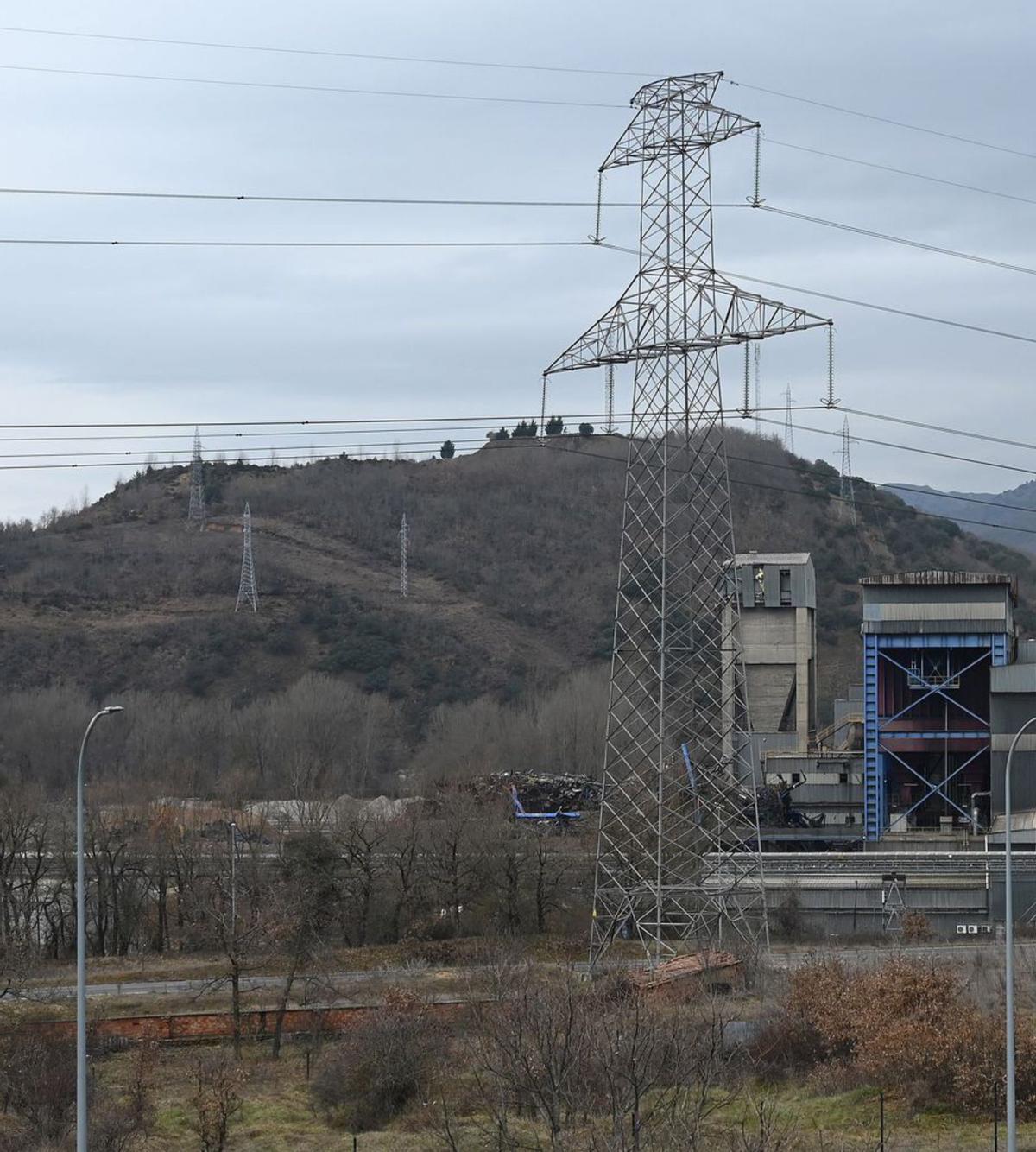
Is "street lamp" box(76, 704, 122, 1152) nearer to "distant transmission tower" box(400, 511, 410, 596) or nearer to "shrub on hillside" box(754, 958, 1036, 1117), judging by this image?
"shrub on hillside" box(754, 958, 1036, 1117)

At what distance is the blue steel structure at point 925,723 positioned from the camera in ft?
219

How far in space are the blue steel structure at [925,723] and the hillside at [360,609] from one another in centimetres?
3334

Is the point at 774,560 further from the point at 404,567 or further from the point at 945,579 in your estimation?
the point at 404,567

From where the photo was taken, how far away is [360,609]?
151 metres

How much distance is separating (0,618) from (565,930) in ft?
311

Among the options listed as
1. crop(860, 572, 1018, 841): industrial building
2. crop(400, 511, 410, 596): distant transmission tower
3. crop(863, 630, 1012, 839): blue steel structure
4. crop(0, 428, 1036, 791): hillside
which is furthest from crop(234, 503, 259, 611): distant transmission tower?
crop(860, 572, 1018, 841): industrial building

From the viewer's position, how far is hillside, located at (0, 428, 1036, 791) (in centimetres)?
11400

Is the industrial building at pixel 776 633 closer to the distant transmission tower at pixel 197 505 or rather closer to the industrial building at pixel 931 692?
the industrial building at pixel 931 692

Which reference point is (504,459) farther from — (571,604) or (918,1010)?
(918,1010)

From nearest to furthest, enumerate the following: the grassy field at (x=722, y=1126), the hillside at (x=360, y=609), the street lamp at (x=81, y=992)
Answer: the street lamp at (x=81, y=992) → the grassy field at (x=722, y=1126) → the hillside at (x=360, y=609)

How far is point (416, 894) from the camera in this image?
59781 mm

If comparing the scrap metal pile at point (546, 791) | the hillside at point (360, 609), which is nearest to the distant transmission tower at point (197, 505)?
the hillside at point (360, 609)

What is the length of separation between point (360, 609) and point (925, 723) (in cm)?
8833

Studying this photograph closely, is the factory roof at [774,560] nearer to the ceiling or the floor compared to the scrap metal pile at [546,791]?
nearer to the ceiling
